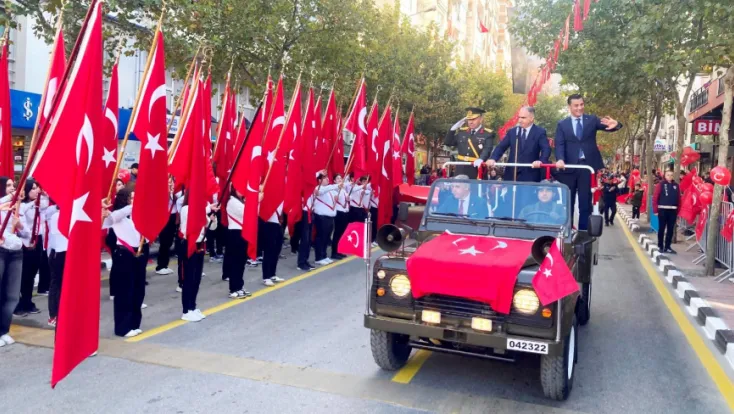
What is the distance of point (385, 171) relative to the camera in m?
14.5

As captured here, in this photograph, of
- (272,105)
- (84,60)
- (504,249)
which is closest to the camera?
(84,60)

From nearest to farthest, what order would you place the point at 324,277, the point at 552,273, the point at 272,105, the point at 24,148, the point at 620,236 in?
1. the point at 552,273
2. the point at 272,105
3. the point at 324,277
4. the point at 24,148
5. the point at 620,236

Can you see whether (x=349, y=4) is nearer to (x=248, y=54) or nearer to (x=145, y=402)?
(x=248, y=54)

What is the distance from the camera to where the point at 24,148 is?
55.3 feet

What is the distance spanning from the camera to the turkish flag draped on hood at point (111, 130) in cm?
563

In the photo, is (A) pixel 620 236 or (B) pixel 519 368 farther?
(A) pixel 620 236

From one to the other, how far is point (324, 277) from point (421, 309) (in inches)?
248

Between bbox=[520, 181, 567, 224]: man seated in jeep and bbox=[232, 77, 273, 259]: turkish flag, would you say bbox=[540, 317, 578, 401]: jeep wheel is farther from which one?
bbox=[232, 77, 273, 259]: turkish flag

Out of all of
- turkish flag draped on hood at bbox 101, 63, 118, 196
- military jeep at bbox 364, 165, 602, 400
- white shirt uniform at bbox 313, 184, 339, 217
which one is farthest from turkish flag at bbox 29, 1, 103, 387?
white shirt uniform at bbox 313, 184, 339, 217

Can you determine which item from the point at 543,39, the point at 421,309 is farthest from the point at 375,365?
the point at 543,39

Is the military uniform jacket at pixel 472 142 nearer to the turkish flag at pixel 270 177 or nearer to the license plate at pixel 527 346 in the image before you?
the turkish flag at pixel 270 177

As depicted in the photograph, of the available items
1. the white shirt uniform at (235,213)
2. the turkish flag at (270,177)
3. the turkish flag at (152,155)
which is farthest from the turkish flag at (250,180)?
the turkish flag at (152,155)

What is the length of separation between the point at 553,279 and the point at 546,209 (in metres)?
1.73

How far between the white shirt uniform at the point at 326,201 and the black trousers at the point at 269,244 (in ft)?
7.06
